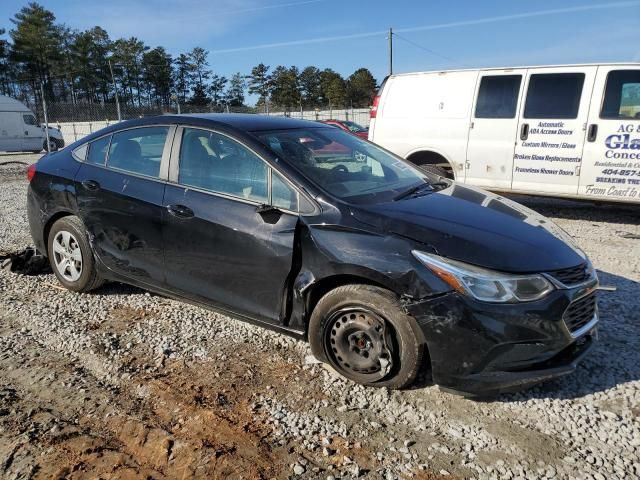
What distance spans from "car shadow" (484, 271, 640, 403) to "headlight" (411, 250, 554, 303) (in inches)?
28.0

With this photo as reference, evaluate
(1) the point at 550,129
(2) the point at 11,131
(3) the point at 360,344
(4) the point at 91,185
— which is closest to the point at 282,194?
(3) the point at 360,344

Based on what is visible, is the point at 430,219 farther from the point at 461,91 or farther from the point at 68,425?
the point at 461,91

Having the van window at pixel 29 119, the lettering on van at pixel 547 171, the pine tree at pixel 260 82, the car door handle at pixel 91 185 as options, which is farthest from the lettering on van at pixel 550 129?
the pine tree at pixel 260 82

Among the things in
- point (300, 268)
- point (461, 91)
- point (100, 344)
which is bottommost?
point (100, 344)

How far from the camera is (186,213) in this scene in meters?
3.56

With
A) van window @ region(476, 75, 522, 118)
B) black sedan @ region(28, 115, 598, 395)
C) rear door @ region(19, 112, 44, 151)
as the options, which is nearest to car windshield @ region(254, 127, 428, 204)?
black sedan @ region(28, 115, 598, 395)

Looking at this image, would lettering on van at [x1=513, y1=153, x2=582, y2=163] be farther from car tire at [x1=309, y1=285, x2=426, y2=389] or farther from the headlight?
car tire at [x1=309, y1=285, x2=426, y2=389]

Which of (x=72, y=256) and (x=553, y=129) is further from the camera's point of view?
(x=553, y=129)

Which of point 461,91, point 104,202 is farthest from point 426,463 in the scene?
point 461,91

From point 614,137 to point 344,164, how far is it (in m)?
4.98

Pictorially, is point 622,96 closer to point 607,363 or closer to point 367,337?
point 607,363

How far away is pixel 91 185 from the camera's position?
13.8 feet

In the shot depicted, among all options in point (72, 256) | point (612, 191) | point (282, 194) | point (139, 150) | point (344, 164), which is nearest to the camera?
point (282, 194)

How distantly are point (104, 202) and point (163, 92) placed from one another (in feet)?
230
